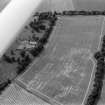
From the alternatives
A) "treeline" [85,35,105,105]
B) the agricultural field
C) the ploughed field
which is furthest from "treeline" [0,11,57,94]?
"treeline" [85,35,105,105]

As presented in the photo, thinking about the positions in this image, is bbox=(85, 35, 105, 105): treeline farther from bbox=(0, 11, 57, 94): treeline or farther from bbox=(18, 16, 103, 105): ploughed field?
bbox=(0, 11, 57, 94): treeline

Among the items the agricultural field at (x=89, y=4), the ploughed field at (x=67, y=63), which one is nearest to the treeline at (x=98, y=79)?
the ploughed field at (x=67, y=63)

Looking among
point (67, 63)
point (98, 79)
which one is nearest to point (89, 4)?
point (67, 63)

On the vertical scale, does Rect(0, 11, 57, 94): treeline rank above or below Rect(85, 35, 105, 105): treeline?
above

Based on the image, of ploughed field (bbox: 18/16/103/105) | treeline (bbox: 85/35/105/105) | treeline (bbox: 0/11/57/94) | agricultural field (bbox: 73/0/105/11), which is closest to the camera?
treeline (bbox: 85/35/105/105)

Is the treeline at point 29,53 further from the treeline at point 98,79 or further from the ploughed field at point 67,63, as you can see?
the treeline at point 98,79
